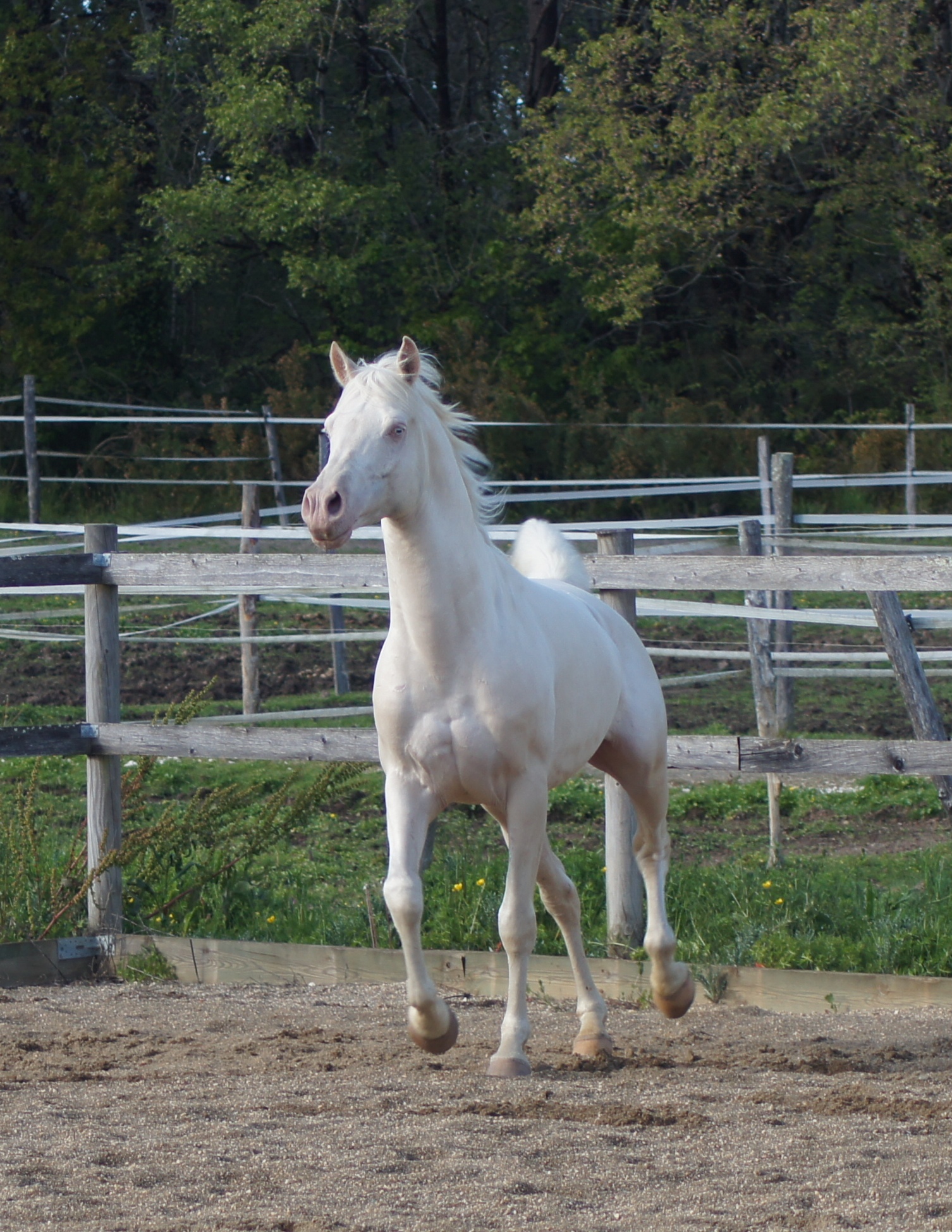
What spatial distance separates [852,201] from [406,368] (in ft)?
65.5

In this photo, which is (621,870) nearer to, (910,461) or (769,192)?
(910,461)

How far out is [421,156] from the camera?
25.6 metres

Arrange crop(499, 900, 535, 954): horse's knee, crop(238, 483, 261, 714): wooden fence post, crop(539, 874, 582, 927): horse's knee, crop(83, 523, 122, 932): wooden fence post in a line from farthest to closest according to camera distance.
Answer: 1. crop(238, 483, 261, 714): wooden fence post
2. crop(83, 523, 122, 932): wooden fence post
3. crop(539, 874, 582, 927): horse's knee
4. crop(499, 900, 535, 954): horse's knee

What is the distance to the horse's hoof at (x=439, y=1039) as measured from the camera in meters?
4.07

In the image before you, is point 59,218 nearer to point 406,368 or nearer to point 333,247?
point 333,247

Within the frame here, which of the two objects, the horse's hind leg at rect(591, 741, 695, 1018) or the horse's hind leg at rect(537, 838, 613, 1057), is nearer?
the horse's hind leg at rect(537, 838, 613, 1057)

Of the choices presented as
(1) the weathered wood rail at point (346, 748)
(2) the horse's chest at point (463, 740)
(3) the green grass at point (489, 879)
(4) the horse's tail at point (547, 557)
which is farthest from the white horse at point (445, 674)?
(3) the green grass at point (489, 879)

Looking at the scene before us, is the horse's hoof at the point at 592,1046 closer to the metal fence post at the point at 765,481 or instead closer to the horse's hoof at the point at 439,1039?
the horse's hoof at the point at 439,1039

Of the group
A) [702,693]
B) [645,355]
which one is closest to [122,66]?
[645,355]

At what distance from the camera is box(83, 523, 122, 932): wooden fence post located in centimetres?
593

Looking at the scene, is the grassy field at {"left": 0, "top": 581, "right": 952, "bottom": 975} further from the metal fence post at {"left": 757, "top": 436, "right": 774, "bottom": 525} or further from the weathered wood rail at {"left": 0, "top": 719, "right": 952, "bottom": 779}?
the metal fence post at {"left": 757, "top": 436, "right": 774, "bottom": 525}

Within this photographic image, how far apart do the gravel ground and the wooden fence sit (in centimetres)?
83

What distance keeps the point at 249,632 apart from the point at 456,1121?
7129 millimetres

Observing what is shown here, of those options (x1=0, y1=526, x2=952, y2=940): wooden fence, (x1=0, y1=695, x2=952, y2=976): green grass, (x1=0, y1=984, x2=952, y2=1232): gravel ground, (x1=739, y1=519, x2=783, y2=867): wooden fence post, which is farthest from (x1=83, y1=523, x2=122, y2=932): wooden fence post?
(x1=739, y1=519, x2=783, y2=867): wooden fence post
